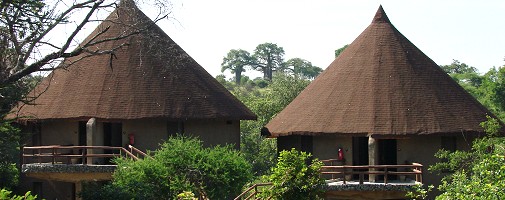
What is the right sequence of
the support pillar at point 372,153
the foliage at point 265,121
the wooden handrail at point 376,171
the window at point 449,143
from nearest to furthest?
the wooden handrail at point 376,171, the support pillar at point 372,153, the window at point 449,143, the foliage at point 265,121

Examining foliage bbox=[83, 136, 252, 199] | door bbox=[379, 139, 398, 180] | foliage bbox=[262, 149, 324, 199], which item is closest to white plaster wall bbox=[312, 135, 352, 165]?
door bbox=[379, 139, 398, 180]

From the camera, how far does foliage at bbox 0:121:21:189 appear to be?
99.5 feet

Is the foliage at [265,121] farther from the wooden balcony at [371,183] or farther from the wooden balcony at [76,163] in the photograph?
the wooden balcony at [371,183]

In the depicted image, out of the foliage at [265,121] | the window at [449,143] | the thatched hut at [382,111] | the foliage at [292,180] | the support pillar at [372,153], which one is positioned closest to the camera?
the foliage at [292,180]

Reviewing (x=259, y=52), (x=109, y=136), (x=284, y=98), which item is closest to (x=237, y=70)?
(x=259, y=52)

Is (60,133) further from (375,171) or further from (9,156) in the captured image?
(375,171)

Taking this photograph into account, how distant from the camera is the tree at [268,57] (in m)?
118

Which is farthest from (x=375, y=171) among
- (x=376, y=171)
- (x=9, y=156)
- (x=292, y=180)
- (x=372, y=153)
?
(x=9, y=156)

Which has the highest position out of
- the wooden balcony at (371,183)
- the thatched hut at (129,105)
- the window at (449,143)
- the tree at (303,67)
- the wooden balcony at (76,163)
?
the tree at (303,67)

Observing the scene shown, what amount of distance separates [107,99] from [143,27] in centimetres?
816

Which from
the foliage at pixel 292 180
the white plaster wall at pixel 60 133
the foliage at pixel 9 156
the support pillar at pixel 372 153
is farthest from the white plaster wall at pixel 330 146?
the foliage at pixel 9 156

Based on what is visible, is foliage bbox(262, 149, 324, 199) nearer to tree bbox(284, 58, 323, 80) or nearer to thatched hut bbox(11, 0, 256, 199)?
thatched hut bbox(11, 0, 256, 199)

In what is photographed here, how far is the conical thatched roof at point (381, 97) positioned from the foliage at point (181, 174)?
166 inches

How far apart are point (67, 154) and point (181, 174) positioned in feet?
24.1
